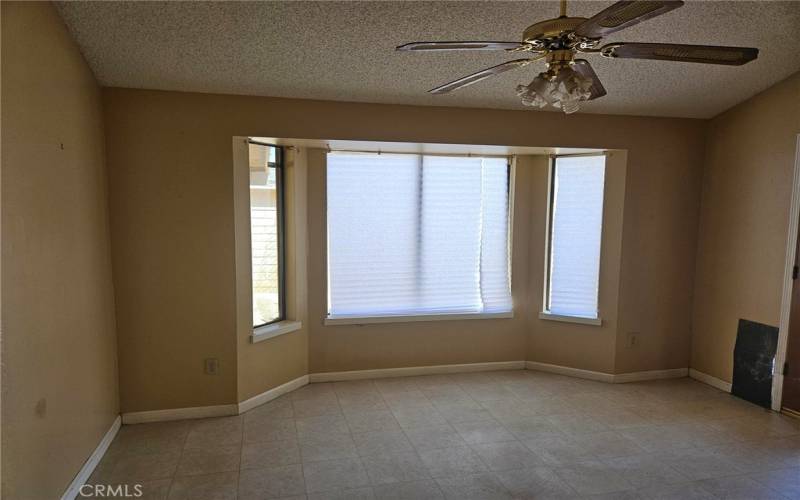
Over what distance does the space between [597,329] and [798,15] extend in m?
2.56

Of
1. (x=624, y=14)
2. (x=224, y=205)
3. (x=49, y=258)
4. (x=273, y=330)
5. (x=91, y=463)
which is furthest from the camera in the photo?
(x=273, y=330)

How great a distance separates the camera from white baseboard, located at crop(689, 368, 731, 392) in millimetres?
4035

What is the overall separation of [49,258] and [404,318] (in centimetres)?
265

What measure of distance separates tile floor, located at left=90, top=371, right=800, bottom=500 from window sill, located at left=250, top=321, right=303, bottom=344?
1.64 ft

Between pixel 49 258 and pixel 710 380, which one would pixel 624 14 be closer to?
pixel 49 258

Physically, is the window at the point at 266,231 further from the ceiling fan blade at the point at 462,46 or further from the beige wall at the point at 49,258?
the ceiling fan blade at the point at 462,46

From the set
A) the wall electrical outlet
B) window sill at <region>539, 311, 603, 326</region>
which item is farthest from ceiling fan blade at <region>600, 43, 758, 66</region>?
the wall electrical outlet

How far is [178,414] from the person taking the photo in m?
3.44

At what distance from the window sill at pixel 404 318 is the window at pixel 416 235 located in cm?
4

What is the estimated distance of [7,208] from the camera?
1915mm

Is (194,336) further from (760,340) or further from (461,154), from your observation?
(760,340)

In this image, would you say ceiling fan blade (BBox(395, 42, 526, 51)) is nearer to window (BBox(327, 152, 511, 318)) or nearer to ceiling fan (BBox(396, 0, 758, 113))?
ceiling fan (BBox(396, 0, 758, 113))

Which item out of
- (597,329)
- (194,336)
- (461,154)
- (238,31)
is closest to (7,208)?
(238,31)

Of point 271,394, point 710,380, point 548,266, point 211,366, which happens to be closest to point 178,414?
point 211,366
